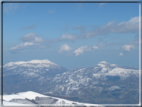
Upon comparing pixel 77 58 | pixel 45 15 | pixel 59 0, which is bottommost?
pixel 59 0

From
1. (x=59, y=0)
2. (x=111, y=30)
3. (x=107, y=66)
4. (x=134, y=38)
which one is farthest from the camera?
(x=111, y=30)

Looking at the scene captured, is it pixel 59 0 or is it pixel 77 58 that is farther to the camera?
pixel 77 58

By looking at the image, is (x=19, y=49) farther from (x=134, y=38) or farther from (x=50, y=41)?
(x=134, y=38)

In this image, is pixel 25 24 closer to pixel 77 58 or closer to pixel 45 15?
pixel 45 15

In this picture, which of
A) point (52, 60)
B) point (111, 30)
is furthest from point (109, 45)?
point (52, 60)

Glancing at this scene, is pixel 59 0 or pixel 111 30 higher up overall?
pixel 111 30

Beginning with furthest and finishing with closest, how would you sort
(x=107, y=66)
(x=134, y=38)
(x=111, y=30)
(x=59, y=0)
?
(x=111, y=30)
(x=134, y=38)
(x=107, y=66)
(x=59, y=0)

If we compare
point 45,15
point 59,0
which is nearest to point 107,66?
point 45,15
